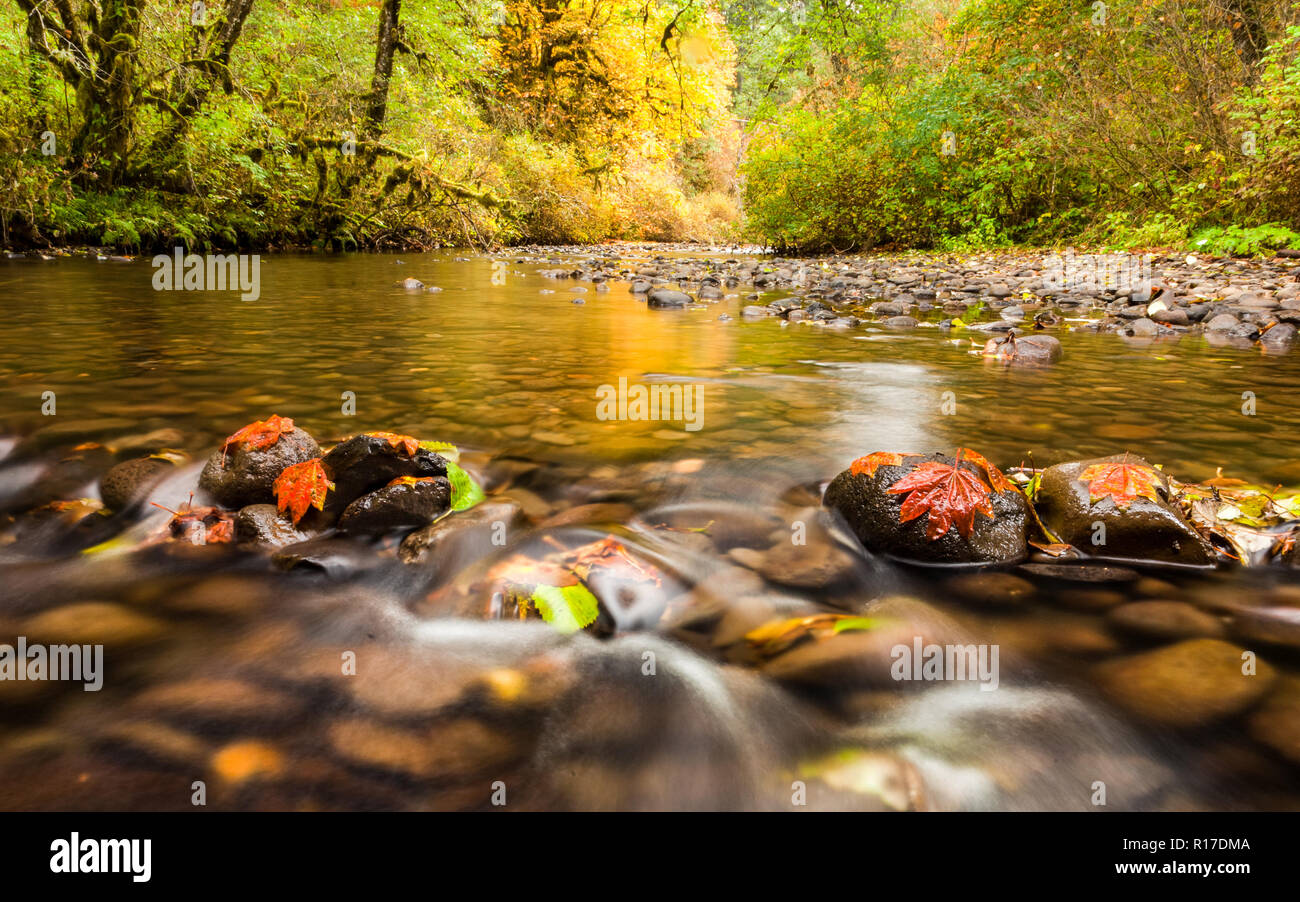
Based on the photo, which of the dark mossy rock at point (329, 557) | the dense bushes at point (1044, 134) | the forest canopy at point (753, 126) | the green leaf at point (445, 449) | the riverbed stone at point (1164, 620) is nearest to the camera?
the riverbed stone at point (1164, 620)

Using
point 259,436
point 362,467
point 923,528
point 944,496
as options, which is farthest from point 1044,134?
point 259,436

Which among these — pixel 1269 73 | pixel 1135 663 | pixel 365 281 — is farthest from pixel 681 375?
pixel 1269 73

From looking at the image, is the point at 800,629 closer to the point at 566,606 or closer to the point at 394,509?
the point at 566,606

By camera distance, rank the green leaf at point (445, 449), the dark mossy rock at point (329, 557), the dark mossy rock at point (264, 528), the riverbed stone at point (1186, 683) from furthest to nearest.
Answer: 1. the green leaf at point (445, 449)
2. the dark mossy rock at point (264, 528)
3. the dark mossy rock at point (329, 557)
4. the riverbed stone at point (1186, 683)

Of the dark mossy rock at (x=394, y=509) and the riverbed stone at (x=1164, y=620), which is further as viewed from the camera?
the dark mossy rock at (x=394, y=509)

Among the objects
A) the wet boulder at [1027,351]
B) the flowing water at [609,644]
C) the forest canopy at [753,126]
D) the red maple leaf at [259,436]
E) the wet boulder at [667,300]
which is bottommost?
the flowing water at [609,644]

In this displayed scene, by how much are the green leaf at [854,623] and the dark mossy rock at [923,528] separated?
0.33 metres

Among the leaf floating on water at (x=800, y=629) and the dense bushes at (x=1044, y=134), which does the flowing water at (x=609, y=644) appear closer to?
the leaf floating on water at (x=800, y=629)

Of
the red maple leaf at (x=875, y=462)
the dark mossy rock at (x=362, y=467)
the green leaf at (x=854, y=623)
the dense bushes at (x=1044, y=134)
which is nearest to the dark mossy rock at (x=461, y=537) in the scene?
the dark mossy rock at (x=362, y=467)

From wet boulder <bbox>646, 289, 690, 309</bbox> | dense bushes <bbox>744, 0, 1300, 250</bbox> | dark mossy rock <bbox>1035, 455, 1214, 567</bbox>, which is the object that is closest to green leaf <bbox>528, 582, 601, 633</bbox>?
dark mossy rock <bbox>1035, 455, 1214, 567</bbox>

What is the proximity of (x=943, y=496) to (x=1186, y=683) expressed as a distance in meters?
0.68

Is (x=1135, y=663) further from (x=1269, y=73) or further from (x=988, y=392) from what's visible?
(x=1269, y=73)

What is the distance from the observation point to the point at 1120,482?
195 centimetres

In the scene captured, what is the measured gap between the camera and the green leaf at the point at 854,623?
161 centimetres
